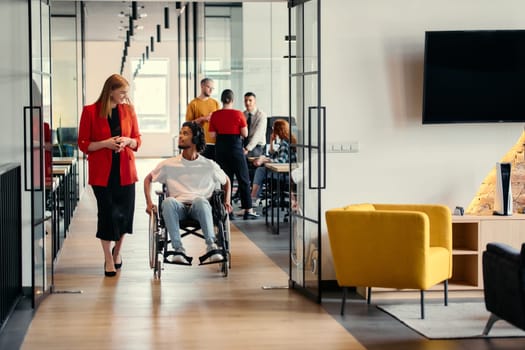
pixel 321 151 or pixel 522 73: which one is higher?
pixel 522 73

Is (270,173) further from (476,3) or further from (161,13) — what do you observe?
(161,13)

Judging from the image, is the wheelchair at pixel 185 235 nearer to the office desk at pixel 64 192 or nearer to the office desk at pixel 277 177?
the office desk at pixel 64 192

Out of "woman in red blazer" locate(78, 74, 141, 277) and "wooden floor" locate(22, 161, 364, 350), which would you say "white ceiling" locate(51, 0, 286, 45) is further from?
"wooden floor" locate(22, 161, 364, 350)

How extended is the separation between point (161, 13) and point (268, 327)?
45.7 feet

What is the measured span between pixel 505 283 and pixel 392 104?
2.39 metres

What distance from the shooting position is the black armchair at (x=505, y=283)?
5496 mm

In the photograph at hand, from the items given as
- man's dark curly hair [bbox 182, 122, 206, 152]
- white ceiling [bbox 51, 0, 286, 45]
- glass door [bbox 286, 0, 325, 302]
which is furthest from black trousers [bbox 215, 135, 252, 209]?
glass door [bbox 286, 0, 325, 302]

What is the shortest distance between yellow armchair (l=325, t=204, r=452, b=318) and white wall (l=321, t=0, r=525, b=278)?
0.96 metres

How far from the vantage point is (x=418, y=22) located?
25.4 ft

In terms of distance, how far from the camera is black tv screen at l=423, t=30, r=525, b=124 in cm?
764

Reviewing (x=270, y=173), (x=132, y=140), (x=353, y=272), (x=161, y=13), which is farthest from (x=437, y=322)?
(x=161, y=13)

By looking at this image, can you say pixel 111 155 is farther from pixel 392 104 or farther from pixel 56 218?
pixel 392 104

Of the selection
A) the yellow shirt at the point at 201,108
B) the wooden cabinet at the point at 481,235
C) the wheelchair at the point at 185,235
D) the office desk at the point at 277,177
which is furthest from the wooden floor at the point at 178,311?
the yellow shirt at the point at 201,108

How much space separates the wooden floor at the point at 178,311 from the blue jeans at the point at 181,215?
1.17 feet
